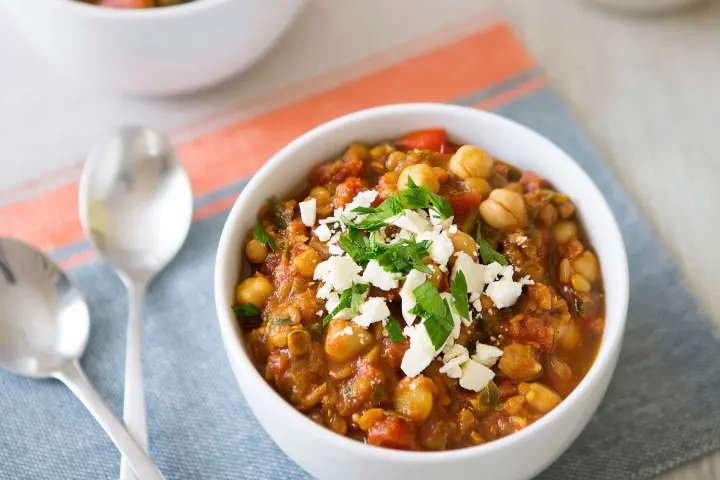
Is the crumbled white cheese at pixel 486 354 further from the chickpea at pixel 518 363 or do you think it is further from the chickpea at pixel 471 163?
the chickpea at pixel 471 163

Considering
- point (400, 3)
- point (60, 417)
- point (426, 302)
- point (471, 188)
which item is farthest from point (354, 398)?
point (400, 3)

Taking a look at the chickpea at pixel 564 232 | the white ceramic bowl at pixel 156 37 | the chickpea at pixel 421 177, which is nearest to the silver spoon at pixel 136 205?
the white ceramic bowl at pixel 156 37

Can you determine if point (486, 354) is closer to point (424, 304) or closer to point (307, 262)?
point (424, 304)

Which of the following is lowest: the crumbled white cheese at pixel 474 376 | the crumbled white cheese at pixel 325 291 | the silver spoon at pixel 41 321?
the silver spoon at pixel 41 321

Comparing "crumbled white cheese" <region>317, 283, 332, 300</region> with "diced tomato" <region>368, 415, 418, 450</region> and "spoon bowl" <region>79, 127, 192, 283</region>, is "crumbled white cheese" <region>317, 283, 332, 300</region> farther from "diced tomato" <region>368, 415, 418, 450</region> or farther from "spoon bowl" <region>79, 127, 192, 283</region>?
"spoon bowl" <region>79, 127, 192, 283</region>

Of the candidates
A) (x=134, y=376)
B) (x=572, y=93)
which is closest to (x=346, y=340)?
(x=134, y=376)

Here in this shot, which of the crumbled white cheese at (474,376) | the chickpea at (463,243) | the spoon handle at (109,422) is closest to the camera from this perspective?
the crumbled white cheese at (474,376)
